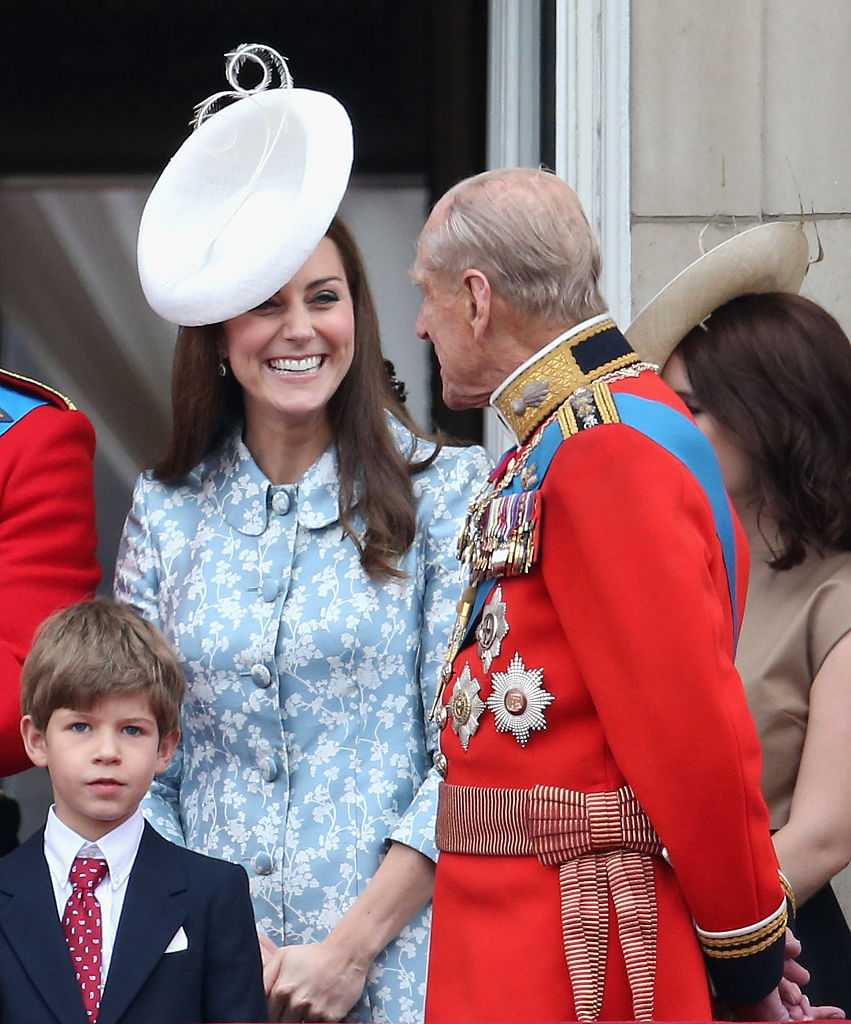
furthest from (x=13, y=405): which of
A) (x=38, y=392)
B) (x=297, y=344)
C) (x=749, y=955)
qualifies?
(x=749, y=955)

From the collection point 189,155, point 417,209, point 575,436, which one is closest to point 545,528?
point 575,436

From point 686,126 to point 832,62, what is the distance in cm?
36

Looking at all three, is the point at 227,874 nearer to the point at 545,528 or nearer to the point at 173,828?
the point at 173,828

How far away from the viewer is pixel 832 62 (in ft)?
12.7

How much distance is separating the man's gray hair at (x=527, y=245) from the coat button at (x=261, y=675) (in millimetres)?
726

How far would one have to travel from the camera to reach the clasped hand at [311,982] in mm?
2605

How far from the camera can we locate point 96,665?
242cm

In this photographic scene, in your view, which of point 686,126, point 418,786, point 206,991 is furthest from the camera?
point 686,126

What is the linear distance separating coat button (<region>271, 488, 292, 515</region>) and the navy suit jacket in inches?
26.7

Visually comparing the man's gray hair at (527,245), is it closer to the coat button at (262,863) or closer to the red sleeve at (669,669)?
the red sleeve at (669,669)

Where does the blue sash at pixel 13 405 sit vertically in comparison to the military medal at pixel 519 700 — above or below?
above

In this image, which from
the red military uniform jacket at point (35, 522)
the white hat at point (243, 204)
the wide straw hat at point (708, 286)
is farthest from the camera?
the wide straw hat at point (708, 286)

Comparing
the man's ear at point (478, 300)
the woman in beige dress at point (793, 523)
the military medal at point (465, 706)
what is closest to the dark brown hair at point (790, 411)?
the woman in beige dress at point (793, 523)

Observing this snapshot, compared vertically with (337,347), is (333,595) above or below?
below
